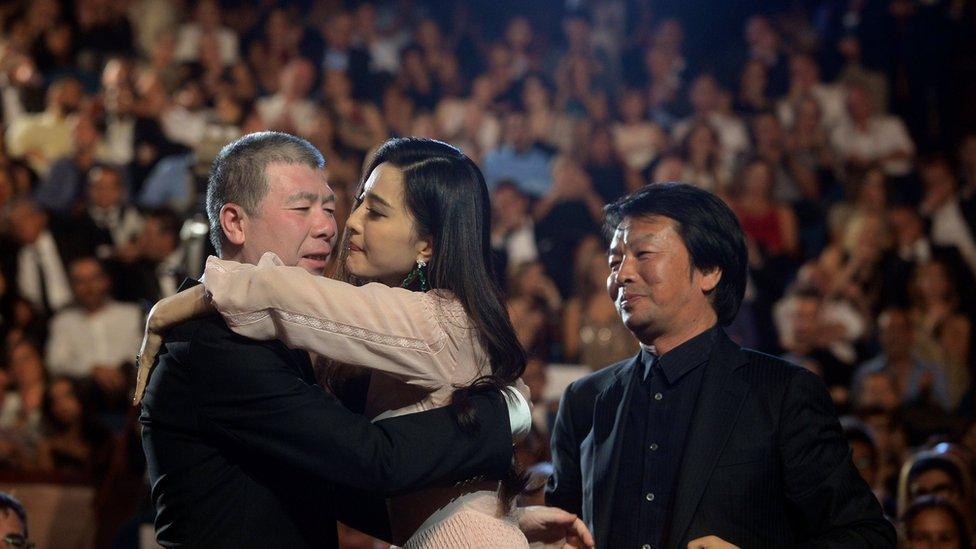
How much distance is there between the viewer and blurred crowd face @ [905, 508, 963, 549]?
3941 millimetres

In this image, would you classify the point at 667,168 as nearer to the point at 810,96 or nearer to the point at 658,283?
the point at 810,96

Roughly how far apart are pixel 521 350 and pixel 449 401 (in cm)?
19

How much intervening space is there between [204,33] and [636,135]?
3.44m

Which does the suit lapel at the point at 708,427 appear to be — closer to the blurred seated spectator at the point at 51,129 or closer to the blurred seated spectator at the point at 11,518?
the blurred seated spectator at the point at 11,518

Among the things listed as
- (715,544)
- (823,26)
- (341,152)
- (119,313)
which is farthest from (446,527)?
(823,26)

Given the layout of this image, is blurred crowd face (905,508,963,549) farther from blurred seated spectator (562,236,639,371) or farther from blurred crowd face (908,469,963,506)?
blurred seated spectator (562,236,639,371)

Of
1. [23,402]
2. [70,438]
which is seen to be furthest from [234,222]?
[23,402]

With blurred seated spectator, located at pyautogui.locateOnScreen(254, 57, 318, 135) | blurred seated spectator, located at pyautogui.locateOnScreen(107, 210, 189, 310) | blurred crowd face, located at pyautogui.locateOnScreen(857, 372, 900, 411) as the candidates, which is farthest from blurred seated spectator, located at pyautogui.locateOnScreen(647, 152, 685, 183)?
blurred seated spectator, located at pyautogui.locateOnScreen(107, 210, 189, 310)

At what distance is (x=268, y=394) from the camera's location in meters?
2.17

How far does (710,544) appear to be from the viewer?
239 cm

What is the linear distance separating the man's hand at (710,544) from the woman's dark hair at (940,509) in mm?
1888

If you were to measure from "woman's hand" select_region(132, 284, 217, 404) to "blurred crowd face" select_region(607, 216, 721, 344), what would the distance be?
38.7 inches

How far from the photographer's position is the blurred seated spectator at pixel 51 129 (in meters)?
8.22

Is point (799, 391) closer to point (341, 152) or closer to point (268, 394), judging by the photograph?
point (268, 394)
